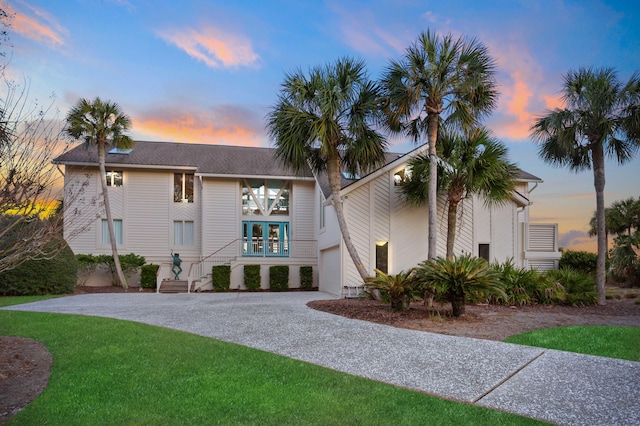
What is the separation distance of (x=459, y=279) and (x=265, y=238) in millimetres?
14949

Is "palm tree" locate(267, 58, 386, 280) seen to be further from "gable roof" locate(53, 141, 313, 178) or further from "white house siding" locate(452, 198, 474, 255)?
"gable roof" locate(53, 141, 313, 178)

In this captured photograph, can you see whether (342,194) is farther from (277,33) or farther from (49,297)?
(49,297)

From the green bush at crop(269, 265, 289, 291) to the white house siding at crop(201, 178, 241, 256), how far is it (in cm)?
230

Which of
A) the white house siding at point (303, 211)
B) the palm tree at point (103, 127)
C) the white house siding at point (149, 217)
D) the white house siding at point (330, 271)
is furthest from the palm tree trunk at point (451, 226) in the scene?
the palm tree at point (103, 127)

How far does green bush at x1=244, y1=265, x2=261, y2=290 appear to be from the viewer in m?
22.9

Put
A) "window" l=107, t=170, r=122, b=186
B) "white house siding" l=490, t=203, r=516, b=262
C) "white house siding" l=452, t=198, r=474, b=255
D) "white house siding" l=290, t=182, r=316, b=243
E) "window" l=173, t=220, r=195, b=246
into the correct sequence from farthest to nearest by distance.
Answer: "white house siding" l=290, t=182, r=316, b=243
"window" l=173, t=220, r=195, b=246
"window" l=107, t=170, r=122, b=186
"white house siding" l=490, t=203, r=516, b=262
"white house siding" l=452, t=198, r=474, b=255

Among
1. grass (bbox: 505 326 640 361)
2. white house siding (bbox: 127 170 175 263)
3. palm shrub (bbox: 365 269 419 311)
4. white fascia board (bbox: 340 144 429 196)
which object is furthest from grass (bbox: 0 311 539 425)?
white house siding (bbox: 127 170 175 263)

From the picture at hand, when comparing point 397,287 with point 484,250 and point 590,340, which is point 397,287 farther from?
point 484,250

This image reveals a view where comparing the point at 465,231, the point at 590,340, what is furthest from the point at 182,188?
the point at 590,340

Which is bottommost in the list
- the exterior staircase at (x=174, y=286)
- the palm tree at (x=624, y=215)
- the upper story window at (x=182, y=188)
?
the exterior staircase at (x=174, y=286)

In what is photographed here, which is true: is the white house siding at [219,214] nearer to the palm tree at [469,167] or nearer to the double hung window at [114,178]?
the double hung window at [114,178]

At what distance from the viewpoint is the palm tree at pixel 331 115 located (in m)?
14.2

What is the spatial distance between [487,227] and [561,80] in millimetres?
5878

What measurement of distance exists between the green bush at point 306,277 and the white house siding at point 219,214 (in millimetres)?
3484
